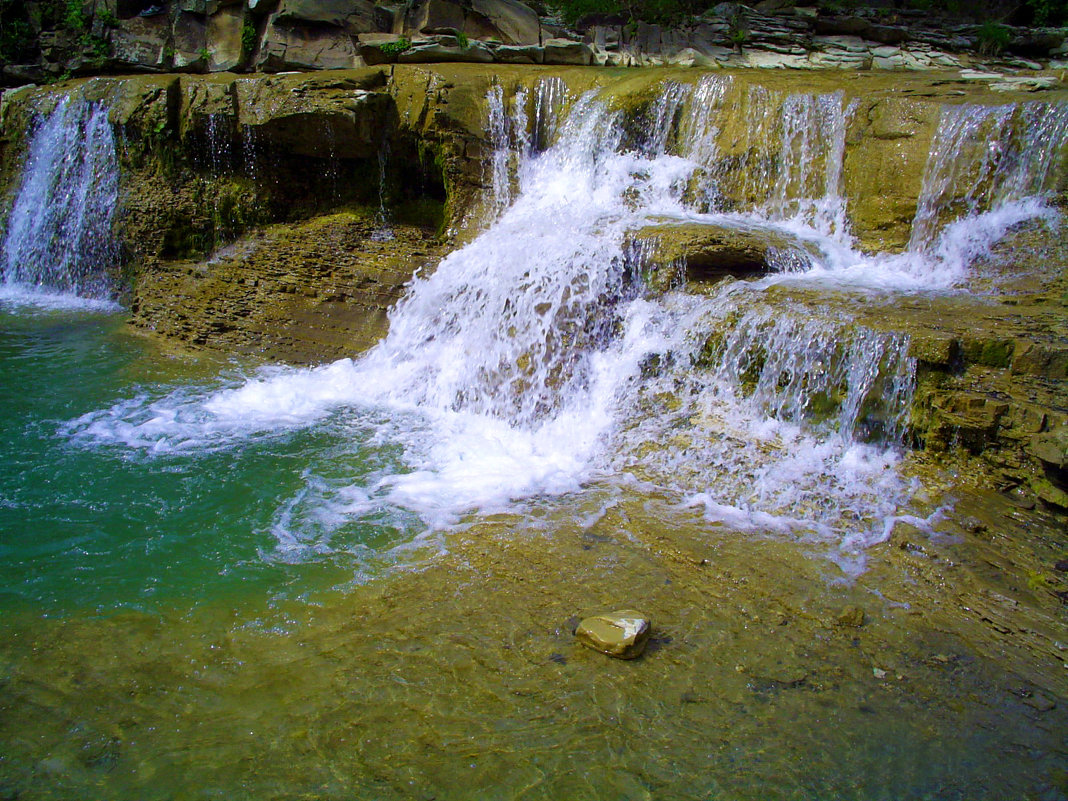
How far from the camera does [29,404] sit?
6164mm

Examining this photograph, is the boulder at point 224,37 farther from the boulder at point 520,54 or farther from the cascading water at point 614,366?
the cascading water at point 614,366

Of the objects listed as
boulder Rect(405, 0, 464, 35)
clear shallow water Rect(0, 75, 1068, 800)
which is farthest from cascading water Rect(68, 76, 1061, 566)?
boulder Rect(405, 0, 464, 35)

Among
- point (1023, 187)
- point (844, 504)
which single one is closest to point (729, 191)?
point (1023, 187)

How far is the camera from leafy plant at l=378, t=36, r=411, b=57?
1020 cm

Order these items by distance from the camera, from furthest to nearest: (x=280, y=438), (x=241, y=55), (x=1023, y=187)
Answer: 1. (x=241, y=55)
2. (x=1023, y=187)
3. (x=280, y=438)

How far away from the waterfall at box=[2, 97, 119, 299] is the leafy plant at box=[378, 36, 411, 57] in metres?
3.84

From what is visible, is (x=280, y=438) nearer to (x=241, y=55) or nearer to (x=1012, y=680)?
(x=1012, y=680)

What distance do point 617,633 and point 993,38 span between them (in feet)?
43.1

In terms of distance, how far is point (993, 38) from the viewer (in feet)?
38.4

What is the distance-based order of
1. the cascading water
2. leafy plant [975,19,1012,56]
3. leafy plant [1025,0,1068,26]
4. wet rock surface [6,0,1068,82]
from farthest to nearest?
leafy plant [1025,0,1068,26] < leafy plant [975,19,1012,56] < wet rock surface [6,0,1068,82] < the cascading water

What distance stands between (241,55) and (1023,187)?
11.1 m

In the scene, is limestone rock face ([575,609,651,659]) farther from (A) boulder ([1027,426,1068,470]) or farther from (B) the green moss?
(B) the green moss

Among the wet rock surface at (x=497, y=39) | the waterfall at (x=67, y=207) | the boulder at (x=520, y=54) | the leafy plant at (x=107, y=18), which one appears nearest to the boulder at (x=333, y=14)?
the wet rock surface at (x=497, y=39)

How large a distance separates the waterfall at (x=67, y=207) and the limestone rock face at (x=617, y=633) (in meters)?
9.46
